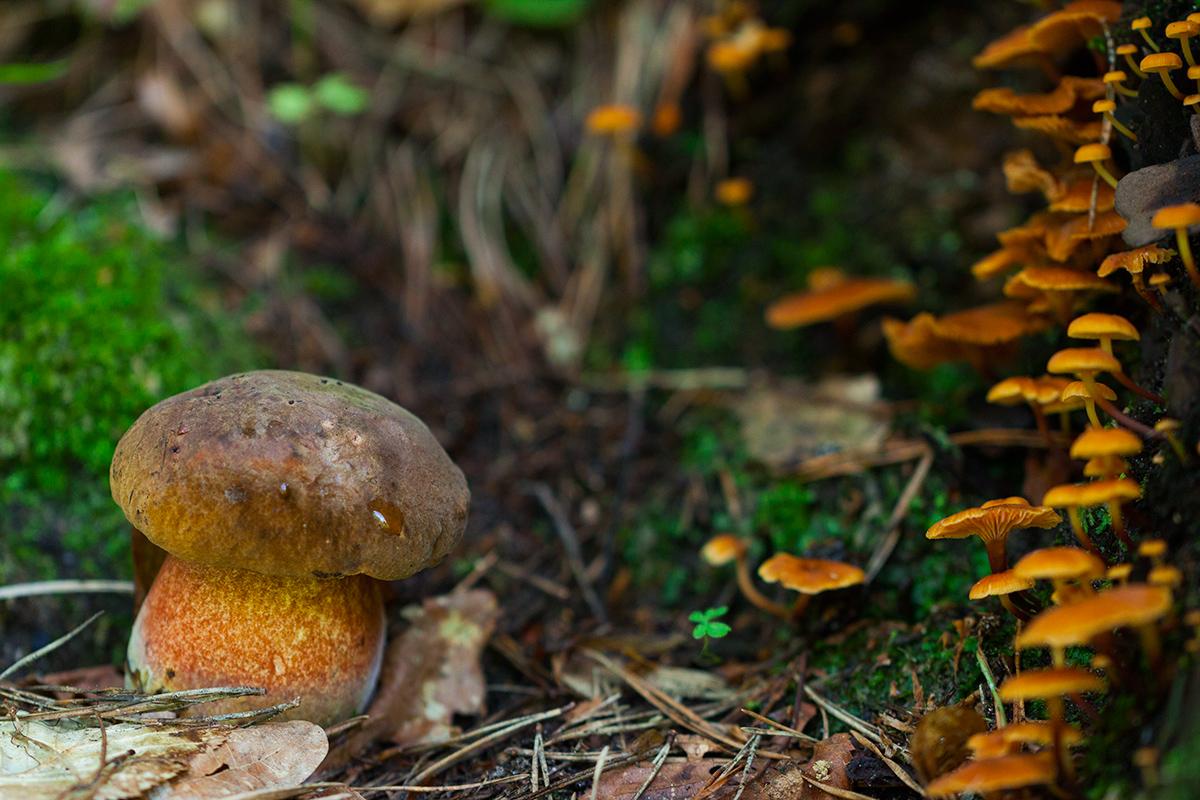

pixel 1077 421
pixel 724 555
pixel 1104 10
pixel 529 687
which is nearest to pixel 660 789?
pixel 529 687

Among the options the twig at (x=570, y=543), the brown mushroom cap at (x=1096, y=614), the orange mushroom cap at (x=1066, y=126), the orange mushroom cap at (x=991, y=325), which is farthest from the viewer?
the twig at (x=570, y=543)

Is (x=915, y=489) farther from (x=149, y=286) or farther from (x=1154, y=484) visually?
(x=149, y=286)

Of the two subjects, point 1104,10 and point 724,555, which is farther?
point 724,555

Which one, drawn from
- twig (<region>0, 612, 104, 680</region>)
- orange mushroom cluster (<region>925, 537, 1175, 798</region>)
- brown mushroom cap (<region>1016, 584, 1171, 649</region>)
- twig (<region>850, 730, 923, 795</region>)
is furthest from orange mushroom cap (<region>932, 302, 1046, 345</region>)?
twig (<region>0, 612, 104, 680</region>)

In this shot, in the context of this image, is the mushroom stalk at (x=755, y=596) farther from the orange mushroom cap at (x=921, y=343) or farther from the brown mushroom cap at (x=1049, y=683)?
the brown mushroom cap at (x=1049, y=683)

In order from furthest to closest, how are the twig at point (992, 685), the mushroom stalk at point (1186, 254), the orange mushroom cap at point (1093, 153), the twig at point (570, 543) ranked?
the twig at point (570, 543) → the orange mushroom cap at point (1093, 153) → the twig at point (992, 685) → the mushroom stalk at point (1186, 254)

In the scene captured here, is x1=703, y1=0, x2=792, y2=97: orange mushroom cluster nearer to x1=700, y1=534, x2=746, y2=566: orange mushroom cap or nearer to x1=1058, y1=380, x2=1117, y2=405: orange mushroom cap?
x1=700, y1=534, x2=746, y2=566: orange mushroom cap

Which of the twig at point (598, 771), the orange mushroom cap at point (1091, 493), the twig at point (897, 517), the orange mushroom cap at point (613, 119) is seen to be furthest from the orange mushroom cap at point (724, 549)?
the orange mushroom cap at point (613, 119)
